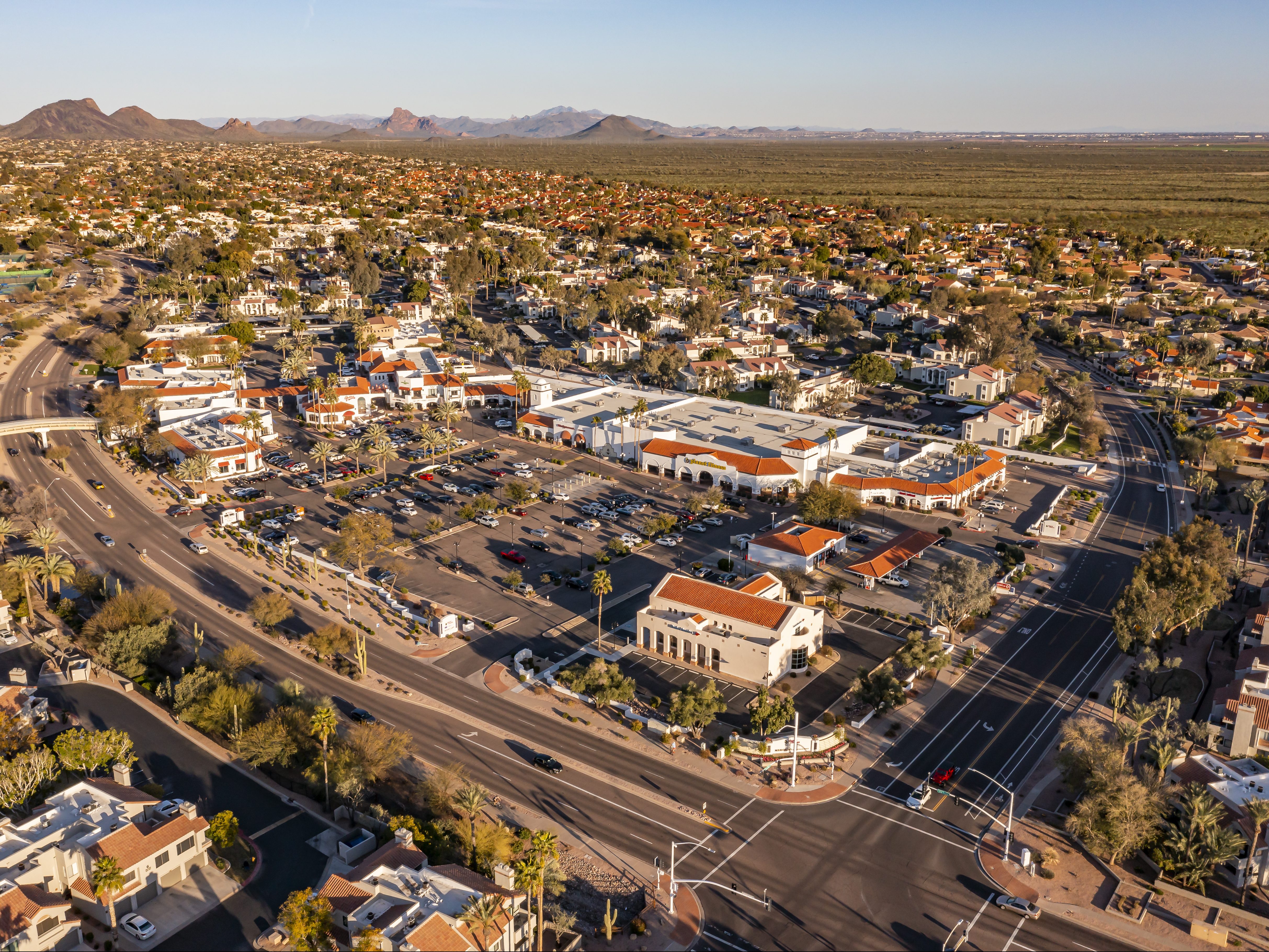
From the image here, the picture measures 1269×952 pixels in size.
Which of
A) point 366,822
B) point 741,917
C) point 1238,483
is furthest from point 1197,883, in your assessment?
point 1238,483

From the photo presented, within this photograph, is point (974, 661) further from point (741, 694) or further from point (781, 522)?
point (781, 522)

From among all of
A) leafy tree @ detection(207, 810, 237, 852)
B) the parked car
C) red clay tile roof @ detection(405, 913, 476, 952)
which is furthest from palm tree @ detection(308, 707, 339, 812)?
the parked car

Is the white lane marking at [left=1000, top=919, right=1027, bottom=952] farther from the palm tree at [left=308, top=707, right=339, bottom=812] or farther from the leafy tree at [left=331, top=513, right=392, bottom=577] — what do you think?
the leafy tree at [left=331, top=513, right=392, bottom=577]

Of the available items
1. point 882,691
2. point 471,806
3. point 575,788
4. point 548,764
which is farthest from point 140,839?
point 882,691

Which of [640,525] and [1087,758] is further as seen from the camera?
[640,525]

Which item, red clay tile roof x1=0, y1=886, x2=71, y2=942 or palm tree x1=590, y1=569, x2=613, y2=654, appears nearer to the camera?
red clay tile roof x1=0, y1=886, x2=71, y2=942

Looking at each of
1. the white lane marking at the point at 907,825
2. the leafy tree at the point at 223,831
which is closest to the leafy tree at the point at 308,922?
the leafy tree at the point at 223,831

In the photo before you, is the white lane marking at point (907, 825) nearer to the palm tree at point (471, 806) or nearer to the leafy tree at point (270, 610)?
the palm tree at point (471, 806)
